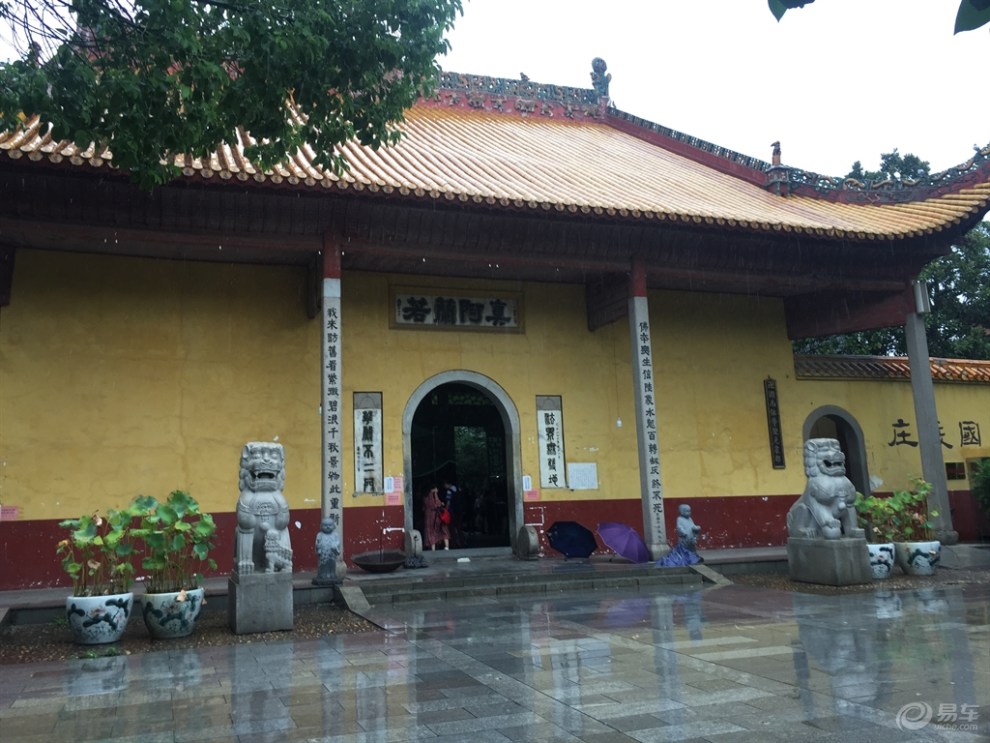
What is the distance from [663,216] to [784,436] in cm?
467

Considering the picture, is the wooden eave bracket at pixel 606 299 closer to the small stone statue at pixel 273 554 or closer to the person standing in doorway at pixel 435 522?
the person standing in doorway at pixel 435 522

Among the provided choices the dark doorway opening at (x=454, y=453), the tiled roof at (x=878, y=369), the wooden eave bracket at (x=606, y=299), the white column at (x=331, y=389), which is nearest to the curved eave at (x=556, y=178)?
the white column at (x=331, y=389)

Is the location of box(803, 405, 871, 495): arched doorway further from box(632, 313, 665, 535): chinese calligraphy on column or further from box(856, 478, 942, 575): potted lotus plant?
box(632, 313, 665, 535): chinese calligraphy on column

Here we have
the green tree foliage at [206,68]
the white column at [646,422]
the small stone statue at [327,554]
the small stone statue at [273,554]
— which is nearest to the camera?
the green tree foliage at [206,68]

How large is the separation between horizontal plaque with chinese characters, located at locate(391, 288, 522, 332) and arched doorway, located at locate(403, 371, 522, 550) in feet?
2.40

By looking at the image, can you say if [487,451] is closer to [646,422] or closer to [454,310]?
[454,310]

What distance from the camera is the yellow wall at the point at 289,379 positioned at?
29.9 feet

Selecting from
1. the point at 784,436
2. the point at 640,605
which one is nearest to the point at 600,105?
the point at 784,436

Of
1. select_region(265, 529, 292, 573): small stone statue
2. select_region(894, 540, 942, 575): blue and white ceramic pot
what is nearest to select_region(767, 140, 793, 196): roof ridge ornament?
select_region(894, 540, 942, 575): blue and white ceramic pot

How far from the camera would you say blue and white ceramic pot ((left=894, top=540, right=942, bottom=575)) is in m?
9.06

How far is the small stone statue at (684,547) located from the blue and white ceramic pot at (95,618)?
570 cm

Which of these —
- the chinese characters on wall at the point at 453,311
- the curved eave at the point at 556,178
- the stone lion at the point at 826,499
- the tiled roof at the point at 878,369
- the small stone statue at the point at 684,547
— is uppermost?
the curved eave at the point at 556,178

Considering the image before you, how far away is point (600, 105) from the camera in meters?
16.4

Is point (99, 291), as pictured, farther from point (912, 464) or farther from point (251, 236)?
point (912, 464)
